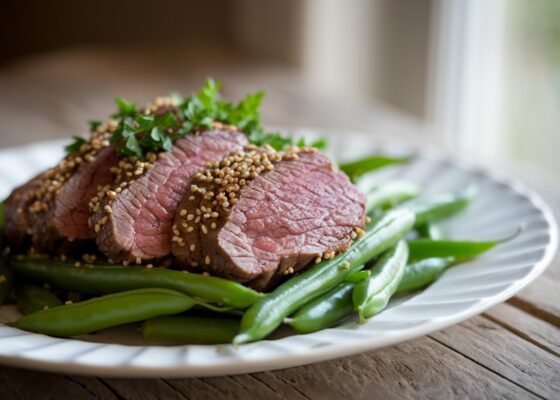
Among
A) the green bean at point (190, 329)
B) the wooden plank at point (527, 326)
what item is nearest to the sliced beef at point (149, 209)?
the green bean at point (190, 329)

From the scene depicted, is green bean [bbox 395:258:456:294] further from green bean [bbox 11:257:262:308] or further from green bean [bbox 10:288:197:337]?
green bean [bbox 10:288:197:337]

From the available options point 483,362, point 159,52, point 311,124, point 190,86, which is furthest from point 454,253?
point 159,52

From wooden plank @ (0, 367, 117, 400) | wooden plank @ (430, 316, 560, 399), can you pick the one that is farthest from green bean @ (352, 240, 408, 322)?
wooden plank @ (0, 367, 117, 400)

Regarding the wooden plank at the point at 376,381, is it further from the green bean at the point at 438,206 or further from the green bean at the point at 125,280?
the green bean at the point at 438,206

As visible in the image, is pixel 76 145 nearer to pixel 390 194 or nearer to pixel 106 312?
pixel 106 312

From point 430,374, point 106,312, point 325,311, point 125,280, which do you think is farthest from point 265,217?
point 430,374
